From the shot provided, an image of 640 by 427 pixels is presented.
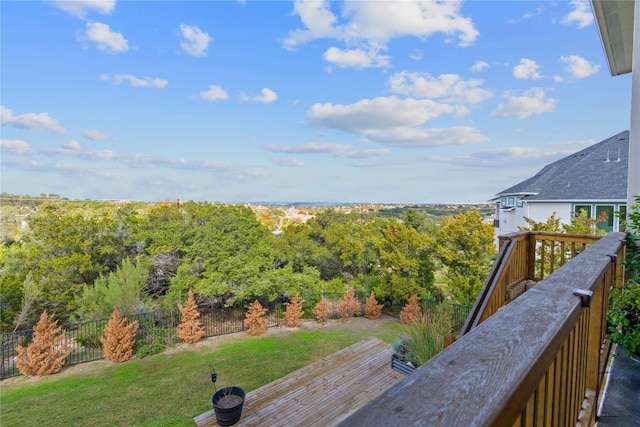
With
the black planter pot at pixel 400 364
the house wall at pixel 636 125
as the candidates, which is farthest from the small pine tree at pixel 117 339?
the house wall at pixel 636 125

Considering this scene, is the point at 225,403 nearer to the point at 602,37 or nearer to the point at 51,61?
the point at 602,37

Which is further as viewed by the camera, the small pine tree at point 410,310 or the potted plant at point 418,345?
the small pine tree at point 410,310

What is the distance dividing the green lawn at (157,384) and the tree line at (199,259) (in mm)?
1796

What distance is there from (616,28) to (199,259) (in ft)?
34.9

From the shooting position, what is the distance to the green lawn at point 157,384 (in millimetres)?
5293

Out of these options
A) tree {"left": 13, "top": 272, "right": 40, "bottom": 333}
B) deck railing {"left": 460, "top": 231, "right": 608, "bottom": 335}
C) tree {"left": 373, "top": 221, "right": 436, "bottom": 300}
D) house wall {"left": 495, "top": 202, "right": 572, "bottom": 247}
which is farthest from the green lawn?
house wall {"left": 495, "top": 202, "right": 572, "bottom": 247}

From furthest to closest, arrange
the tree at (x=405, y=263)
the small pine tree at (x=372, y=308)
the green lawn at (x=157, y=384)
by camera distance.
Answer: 1. the tree at (x=405, y=263)
2. the small pine tree at (x=372, y=308)
3. the green lawn at (x=157, y=384)

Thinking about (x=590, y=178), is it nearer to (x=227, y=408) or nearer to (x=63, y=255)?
(x=227, y=408)

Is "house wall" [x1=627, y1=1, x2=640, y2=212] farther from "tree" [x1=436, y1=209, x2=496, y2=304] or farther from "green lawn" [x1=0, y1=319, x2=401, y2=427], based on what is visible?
"green lawn" [x1=0, y1=319, x2=401, y2=427]

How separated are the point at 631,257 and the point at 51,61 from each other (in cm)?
1299

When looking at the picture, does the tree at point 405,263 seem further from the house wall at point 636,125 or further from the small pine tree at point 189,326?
the house wall at point 636,125

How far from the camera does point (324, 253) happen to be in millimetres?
12344

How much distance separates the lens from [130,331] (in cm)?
744

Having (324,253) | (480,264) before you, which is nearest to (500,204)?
(480,264)
